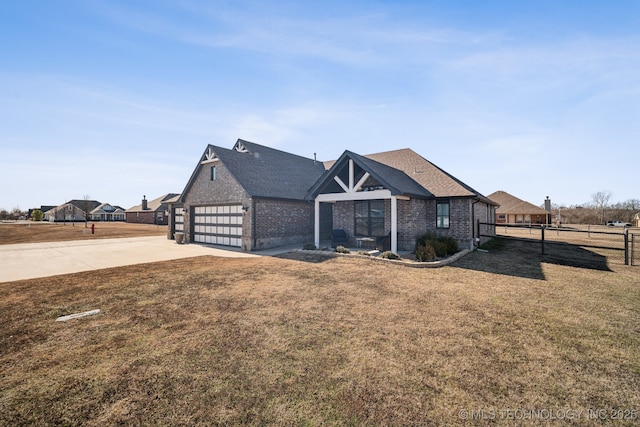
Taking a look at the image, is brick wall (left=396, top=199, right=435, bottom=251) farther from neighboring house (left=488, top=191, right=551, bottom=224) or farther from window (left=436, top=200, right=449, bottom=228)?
neighboring house (left=488, top=191, right=551, bottom=224)

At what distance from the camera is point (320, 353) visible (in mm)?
4473

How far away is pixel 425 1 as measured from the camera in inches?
338

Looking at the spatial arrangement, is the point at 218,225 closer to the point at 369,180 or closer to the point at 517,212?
the point at 369,180

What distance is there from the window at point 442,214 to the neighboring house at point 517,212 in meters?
33.4

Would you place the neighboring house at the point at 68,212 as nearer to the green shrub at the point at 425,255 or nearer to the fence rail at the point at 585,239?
the green shrub at the point at 425,255

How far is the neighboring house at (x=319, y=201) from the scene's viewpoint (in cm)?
1452

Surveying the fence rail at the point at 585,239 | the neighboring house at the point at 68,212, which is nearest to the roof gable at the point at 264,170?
the fence rail at the point at 585,239

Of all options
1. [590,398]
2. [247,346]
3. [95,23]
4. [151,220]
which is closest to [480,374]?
[590,398]

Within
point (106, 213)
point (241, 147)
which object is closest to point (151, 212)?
point (106, 213)

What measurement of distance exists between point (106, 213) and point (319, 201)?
80.4 m

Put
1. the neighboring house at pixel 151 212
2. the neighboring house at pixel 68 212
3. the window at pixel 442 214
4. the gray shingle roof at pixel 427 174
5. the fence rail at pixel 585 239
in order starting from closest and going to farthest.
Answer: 1. the fence rail at pixel 585 239
2. the gray shingle roof at pixel 427 174
3. the window at pixel 442 214
4. the neighboring house at pixel 151 212
5. the neighboring house at pixel 68 212

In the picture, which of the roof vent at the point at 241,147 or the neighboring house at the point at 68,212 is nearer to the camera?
the roof vent at the point at 241,147

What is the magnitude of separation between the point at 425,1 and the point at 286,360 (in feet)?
34.7

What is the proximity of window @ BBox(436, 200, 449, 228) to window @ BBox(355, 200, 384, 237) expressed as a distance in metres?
3.03
